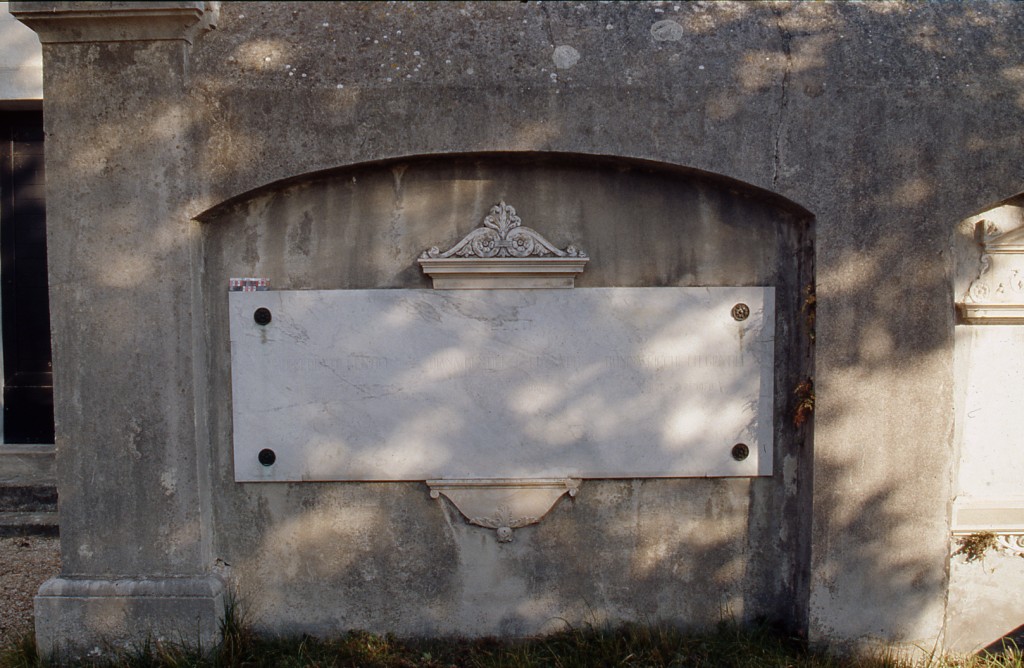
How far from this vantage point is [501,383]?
363cm

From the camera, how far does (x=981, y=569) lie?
12.0ft

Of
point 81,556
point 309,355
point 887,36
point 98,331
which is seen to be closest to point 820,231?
point 887,36

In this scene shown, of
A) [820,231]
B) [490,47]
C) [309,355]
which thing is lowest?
[309,355]

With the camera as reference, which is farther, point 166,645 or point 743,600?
point 743,600

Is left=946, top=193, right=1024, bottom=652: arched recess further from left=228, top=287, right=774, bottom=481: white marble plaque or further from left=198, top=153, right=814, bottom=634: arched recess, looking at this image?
left=228, top=287, right=774, bottom=481: white marble plaque

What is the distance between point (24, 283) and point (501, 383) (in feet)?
14.7

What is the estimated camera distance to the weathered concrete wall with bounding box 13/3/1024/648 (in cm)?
341

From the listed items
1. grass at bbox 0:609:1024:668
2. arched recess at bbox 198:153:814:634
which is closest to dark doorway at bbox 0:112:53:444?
grass at bbox 0:609:1024:668

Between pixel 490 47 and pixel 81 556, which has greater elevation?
pixel 490 47

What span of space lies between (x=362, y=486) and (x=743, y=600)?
1864 mm

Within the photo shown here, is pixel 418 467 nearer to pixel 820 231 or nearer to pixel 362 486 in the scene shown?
pixel 362 486

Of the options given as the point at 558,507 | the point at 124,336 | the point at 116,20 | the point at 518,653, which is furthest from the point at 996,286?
the point at 116,20

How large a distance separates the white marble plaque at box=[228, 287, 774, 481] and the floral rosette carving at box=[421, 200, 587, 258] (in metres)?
0.18

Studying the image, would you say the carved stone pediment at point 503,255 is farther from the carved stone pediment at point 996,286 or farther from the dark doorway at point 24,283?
the dark doorway at point 24,283
